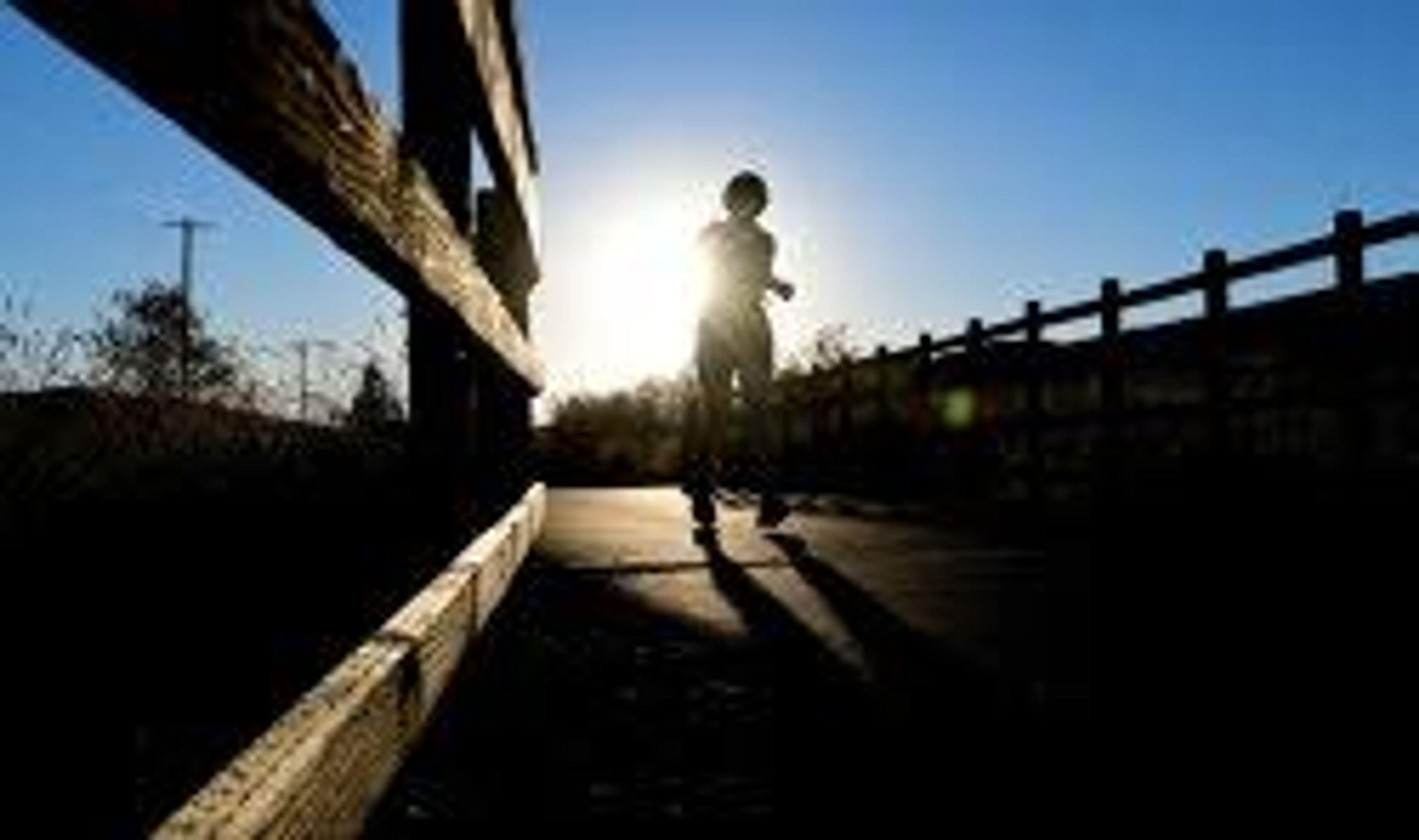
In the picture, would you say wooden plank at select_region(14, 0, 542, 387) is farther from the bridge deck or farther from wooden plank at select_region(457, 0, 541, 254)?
wooden plank at select_region(457, 0, 541, 254)

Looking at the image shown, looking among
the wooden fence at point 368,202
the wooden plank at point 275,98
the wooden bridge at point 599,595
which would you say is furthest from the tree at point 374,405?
the wooden plank at point 275,98

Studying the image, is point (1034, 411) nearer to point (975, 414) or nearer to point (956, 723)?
point (975, 414)

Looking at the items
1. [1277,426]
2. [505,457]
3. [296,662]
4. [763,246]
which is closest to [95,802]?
[296,662]

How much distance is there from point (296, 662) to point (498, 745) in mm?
386

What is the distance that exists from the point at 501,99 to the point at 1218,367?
6.86 meters

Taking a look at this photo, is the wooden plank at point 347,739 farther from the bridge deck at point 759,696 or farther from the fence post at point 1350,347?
the fence post at point 1350,347

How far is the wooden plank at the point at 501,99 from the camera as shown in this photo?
4059 mm

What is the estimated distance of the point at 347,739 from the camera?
6.55ft

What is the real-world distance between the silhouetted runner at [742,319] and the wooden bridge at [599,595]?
0.43 meters

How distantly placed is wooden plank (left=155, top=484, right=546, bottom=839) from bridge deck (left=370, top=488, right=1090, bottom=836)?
4.3 inches

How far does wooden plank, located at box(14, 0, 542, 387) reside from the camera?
4.11 feet

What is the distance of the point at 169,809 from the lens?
1929 mm

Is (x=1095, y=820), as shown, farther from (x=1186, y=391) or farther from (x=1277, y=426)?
(x=1186, y=391)

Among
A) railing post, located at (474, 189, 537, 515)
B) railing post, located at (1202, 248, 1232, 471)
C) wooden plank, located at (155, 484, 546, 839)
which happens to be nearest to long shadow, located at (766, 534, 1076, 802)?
wooden plank, located at (155, 484, 546, 839)
